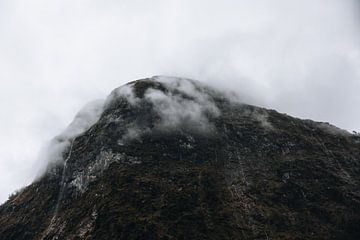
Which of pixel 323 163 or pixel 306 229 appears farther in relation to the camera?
pixel 323 163

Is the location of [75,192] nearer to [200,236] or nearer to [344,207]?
[200,236]

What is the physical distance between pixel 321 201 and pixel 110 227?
82650 millimetres

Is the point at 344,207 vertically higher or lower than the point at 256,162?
lower

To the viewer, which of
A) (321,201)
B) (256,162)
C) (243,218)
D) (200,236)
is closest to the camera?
(200,236)

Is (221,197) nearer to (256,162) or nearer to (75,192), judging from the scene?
(256,162)

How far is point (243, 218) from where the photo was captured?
160625 mm

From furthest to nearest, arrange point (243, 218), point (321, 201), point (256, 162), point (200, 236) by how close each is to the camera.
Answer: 1. point (256, 162)
2. point (321, 201)
3. point (243, 218)
4. point (200, 236)

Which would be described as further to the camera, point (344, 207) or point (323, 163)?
point (323, 163)

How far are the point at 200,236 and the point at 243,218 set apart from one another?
20.0m

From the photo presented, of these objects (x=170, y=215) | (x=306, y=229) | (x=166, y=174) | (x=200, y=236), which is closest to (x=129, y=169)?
(x=166, y=174)

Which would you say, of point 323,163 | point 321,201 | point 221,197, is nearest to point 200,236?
point 221,197

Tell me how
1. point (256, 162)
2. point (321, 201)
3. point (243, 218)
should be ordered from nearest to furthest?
point (243, 218) → point (321, 201) → point (256, 162)

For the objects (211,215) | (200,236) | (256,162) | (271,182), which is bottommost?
(200,236)

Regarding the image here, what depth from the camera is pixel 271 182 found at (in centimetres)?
18138
